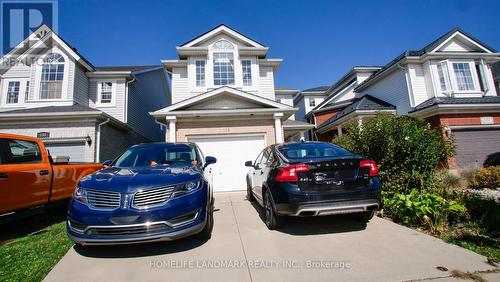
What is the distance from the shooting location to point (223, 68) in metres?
12.6

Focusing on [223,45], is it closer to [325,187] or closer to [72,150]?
[72,150]

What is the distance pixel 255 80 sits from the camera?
12531 mm

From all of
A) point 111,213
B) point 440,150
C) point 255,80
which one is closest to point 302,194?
point 111,213

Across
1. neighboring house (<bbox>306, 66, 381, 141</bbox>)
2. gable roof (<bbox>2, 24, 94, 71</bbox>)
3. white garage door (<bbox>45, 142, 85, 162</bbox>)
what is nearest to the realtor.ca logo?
gable roof (<bbox>2, 24, 94, 71</bbox>)

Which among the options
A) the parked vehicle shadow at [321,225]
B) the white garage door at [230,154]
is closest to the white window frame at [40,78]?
the white garage door at [230,154]

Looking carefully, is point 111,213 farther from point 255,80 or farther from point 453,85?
point 453,85

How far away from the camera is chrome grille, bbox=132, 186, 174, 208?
121 inches

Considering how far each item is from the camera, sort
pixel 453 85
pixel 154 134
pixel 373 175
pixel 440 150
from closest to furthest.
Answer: pixel 373 175 → pixel 440 150 → pixel 453 85 → pixel 154 134

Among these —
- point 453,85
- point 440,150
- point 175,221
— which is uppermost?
point 453,85

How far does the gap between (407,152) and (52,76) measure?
54.1ft

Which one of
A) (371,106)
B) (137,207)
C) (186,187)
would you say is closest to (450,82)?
(371,106)

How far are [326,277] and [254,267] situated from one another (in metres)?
0.85

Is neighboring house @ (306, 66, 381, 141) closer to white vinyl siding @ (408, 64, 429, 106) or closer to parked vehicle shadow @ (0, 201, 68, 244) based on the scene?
white vinyl siding @ (408, 64, 429, 106)

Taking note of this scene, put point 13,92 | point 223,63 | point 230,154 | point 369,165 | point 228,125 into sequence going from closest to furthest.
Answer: point 369,165 < point 230,154 < point 228,125 < point 223,63 < point 13,92
